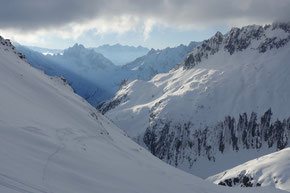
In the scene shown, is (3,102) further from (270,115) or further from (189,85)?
(189,85)

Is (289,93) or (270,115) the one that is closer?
(270,115)

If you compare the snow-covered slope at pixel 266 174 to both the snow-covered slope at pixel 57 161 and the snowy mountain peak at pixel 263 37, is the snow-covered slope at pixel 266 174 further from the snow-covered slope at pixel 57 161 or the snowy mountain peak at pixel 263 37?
the snowy mountain peak at pixel 263 37

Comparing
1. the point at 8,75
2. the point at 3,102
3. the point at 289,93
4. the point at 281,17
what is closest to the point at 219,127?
the point at 289,93

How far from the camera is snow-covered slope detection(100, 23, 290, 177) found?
450 feet

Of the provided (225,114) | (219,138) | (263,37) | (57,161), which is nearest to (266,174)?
(57,161)

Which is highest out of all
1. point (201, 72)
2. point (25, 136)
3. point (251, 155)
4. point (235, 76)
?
point (201, 72)

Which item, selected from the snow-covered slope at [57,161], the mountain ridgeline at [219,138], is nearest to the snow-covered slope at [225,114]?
the mountain ridgeline at [219,138]

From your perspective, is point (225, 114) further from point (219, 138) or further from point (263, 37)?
point (263, 37)

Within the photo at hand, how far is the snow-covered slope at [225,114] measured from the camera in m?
137

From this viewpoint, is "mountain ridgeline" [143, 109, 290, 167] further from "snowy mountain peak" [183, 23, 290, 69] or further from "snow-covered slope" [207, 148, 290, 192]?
"snow-covered slope" [207, 148, 290, 192]

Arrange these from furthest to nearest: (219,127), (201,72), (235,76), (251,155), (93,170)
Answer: (201,72) < (235,76) < (219,127) < (251,155) < (93,170)

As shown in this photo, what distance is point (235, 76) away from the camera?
17412 cm

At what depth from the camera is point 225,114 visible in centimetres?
14850

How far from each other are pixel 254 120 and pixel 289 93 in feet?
78.3
